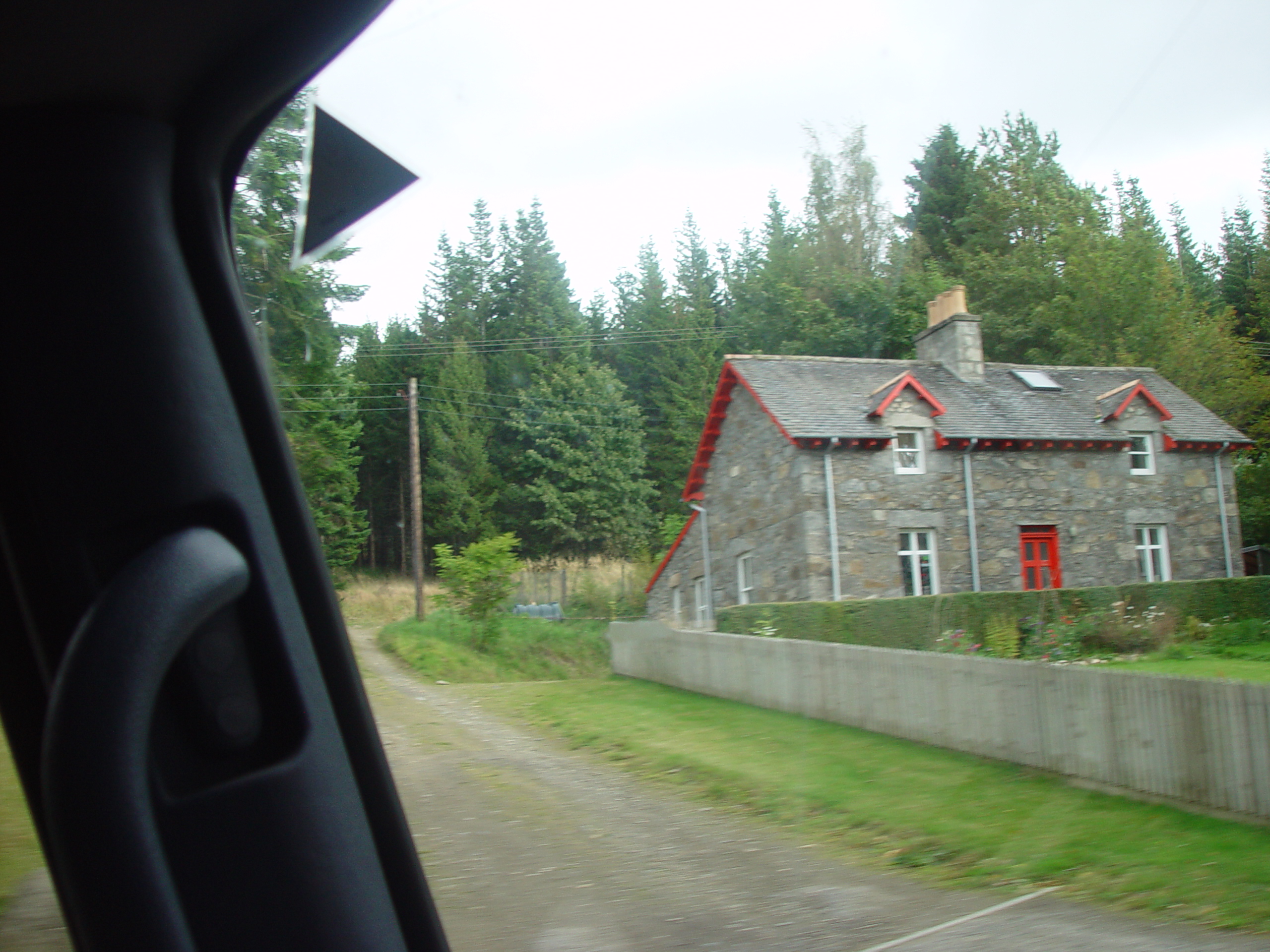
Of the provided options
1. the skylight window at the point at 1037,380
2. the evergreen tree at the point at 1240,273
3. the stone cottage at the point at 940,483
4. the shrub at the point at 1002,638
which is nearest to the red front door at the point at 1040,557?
the stone cottage at the point at 940,483

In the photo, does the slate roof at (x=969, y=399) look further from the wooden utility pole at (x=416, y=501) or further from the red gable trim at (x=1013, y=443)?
the wooden utility pole at (x=416, y=501)

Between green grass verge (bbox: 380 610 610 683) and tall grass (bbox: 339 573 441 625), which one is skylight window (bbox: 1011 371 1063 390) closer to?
green grass verge (bbox: 380 610 610 683)

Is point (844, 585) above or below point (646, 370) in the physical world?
below

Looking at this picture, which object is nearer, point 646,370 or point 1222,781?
point 646,370

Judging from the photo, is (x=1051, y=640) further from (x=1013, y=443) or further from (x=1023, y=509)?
(x=1013, y=443)

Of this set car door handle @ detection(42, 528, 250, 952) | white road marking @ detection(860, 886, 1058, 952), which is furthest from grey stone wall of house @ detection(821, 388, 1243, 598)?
car door handle @ detection(42, 528, 250, 952)

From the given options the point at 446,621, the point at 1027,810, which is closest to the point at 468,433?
the point at 446,621

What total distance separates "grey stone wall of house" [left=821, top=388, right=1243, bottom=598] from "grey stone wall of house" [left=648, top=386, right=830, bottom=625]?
77mm

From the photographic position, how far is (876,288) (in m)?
2.12

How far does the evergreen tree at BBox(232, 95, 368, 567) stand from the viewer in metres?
1.35

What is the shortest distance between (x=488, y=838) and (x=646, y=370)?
95cm

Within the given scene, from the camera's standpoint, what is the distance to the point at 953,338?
7.59 feet

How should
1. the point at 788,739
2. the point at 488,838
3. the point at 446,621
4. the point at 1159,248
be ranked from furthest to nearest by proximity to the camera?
the point at 788,739 → the point at 1159,248 → the point at 446,621 → the point at 488,838

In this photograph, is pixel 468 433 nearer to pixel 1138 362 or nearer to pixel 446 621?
pixel 446 621
